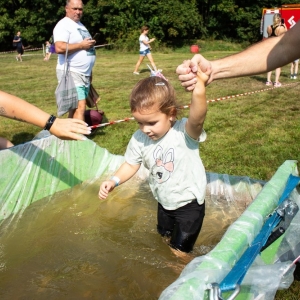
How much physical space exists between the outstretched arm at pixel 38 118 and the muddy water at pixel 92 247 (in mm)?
918

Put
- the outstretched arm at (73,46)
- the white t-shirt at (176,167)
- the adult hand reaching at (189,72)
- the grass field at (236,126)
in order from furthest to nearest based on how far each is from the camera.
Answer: the outstretched arm at (73,46)
the grass field at (236,126)
the white t-shirt at (176,167)
the adult hand reaching at (189,72)

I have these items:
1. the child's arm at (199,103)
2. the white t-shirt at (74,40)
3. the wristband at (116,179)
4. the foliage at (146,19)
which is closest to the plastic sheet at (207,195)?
the child's arm at (199,103)

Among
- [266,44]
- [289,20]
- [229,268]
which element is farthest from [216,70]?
[289,20]

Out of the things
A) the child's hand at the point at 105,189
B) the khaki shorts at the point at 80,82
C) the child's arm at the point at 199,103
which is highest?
the child's arm at the point at 199,103

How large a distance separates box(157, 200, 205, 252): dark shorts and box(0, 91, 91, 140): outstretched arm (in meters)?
0.74

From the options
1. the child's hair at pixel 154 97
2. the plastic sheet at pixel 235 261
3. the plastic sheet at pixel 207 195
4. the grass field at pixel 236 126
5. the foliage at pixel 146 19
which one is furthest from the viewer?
the foliage at pixel 146 19

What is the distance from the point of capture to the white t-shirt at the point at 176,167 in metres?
2.33

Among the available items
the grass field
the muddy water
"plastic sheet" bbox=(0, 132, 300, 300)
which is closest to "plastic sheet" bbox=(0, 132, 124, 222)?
"plastic sheet" bbox=(0, 132, 300, 300)

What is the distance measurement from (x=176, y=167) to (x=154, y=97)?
1.48 feet

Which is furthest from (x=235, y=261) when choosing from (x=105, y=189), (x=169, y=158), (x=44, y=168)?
(x=44, y=168)

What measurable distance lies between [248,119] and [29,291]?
4.18 meters

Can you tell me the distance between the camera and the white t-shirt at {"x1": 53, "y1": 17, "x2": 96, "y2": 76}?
4.56 metres

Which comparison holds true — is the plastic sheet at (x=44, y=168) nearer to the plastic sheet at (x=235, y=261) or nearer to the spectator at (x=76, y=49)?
the spectator at (x=76, y=49)

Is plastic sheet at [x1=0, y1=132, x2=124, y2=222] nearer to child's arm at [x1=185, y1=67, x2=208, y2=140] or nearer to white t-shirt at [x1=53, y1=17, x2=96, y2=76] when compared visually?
white t-shirt at [x1=53, y1=17, x2=96, y2=76]
